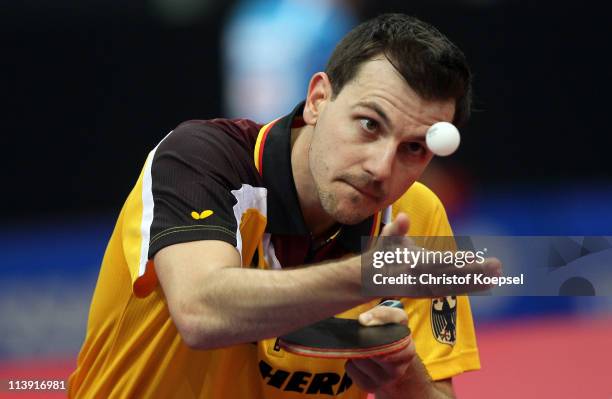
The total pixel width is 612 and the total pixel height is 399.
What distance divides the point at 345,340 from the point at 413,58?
29.8 inches

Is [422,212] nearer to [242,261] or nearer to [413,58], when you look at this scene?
[413,58]

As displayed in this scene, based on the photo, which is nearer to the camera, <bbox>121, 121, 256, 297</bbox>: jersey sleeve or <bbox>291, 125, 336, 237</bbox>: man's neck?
<bbox>121, 121, 256, 297</bbox>: jersey sleeve

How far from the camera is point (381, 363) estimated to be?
92.3 inches

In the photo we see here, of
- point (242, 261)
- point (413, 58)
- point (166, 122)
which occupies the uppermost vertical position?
point (413, 58)

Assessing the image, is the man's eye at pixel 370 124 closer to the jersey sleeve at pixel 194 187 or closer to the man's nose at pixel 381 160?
the man's nose at pixel 381 160

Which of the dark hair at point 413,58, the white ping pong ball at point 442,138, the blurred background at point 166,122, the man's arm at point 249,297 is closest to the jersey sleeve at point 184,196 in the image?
the man's arm at point 249,297

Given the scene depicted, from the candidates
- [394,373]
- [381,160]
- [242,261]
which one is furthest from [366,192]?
[394,373]

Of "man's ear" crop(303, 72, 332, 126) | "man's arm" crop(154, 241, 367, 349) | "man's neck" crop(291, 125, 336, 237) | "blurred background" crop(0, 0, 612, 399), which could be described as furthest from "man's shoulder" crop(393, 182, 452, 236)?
"blurred background" crop(0, 0, 612, 399)

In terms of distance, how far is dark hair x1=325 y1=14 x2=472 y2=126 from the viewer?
7.80 ft

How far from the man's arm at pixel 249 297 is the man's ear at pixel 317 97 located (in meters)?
0.69

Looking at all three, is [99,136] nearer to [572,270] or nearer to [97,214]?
[97,214]

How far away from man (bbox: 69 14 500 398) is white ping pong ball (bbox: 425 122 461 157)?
7 cm

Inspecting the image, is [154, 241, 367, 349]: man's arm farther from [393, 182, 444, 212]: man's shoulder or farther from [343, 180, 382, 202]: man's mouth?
[393, 182, 444, 212]: man's shoulder

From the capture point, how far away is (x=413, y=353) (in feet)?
7.75
